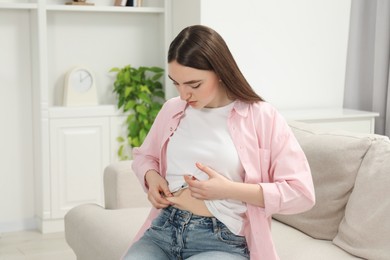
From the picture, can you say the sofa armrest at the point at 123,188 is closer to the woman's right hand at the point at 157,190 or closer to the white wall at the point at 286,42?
the woman's right hand at the point at 157,190

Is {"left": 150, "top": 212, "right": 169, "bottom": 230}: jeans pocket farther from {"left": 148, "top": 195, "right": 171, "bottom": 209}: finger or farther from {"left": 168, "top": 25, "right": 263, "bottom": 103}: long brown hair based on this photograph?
{"left": 168, "top": 25, "right": 263, "bottom": 103}: long brown hair

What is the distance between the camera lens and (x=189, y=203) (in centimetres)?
199

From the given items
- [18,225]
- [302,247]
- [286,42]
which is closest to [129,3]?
[286,42]

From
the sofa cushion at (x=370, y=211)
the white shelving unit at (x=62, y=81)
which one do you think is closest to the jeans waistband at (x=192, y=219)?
the sofa cushion at (x=370, y=211)

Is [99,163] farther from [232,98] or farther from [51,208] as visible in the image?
[232,98]

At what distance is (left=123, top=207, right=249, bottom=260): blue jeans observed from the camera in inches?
76.8

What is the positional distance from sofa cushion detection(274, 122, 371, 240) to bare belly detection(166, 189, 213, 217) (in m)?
0.70

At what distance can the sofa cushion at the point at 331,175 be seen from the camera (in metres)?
2.47

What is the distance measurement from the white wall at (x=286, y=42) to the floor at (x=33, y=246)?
1.51m

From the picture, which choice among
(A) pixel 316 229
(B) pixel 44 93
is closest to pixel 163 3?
(B) pixel 44 93

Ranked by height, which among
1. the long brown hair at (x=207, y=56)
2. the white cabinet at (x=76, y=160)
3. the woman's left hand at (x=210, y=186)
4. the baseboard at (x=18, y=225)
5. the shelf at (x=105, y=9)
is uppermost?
the shelf at (x=105, y=9)

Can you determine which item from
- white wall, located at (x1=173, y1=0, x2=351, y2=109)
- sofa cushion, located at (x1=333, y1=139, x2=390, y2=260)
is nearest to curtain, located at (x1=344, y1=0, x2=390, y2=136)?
white wall, located at (x1=173, y1=0, x2=351, y2=109)

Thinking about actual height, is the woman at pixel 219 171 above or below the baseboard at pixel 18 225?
above

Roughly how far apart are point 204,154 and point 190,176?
0.08 meters
